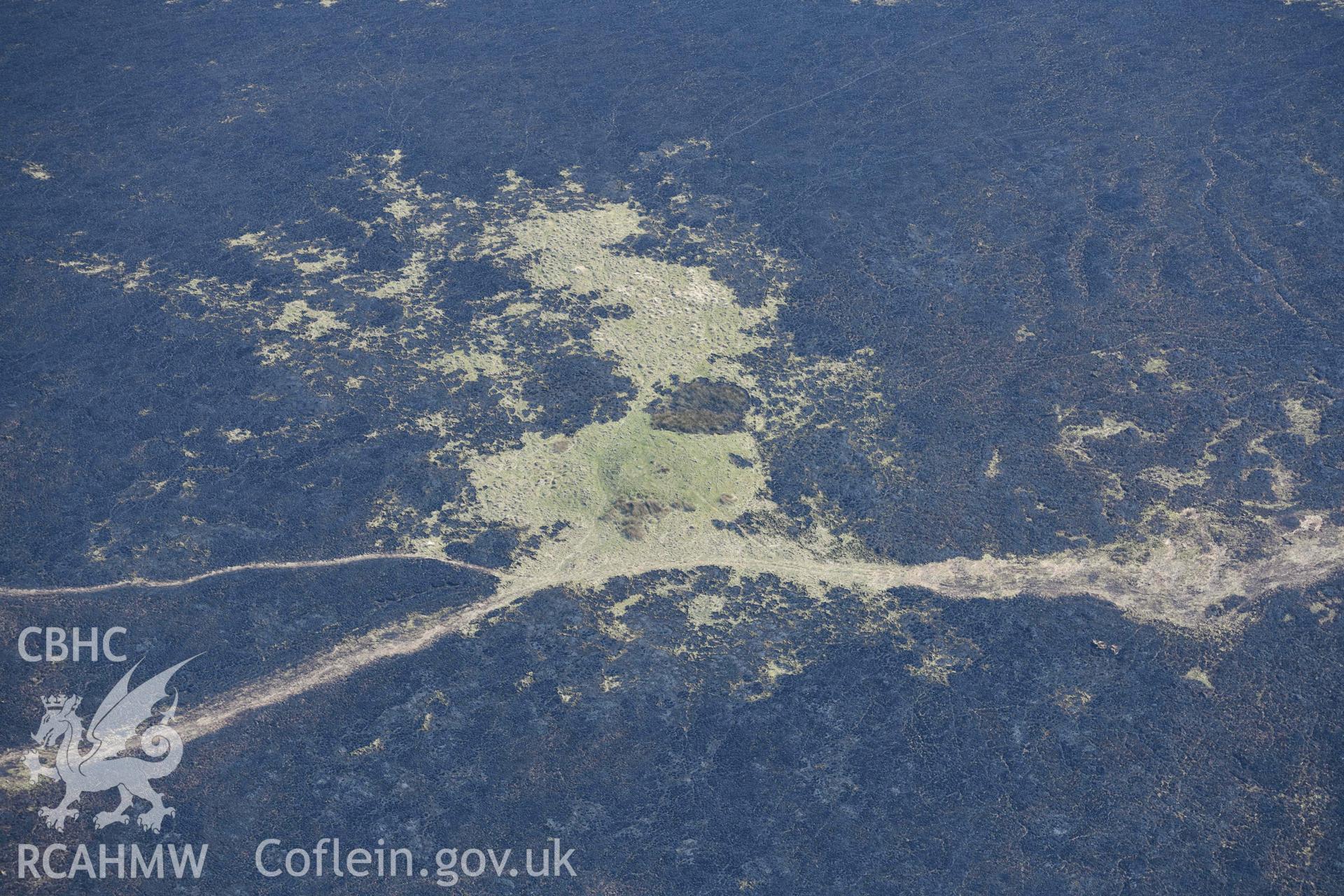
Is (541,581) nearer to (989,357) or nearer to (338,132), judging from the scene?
(989,357)

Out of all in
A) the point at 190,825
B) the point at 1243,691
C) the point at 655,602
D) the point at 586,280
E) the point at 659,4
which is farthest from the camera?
the point at 659,4

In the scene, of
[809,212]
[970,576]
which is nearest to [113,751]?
[970,576]

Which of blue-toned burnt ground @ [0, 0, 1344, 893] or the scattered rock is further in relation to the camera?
the scattered rock

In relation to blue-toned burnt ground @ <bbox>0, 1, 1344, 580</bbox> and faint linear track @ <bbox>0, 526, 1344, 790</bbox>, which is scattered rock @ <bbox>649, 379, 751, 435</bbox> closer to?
blue-toned burnt ground @ <bbox>0, 1, 1344, 580</bbox>

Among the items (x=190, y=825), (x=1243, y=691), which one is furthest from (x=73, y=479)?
(x=1243, y=691)

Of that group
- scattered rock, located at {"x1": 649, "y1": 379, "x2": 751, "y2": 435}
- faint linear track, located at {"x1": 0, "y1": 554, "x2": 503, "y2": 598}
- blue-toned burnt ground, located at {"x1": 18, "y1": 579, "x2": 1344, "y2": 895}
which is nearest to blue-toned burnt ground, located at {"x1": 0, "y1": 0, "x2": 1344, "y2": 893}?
blue-toned burnt ground, located at {"x1": 18, "y1": 579, "x2": 1344, "y2": 895}
